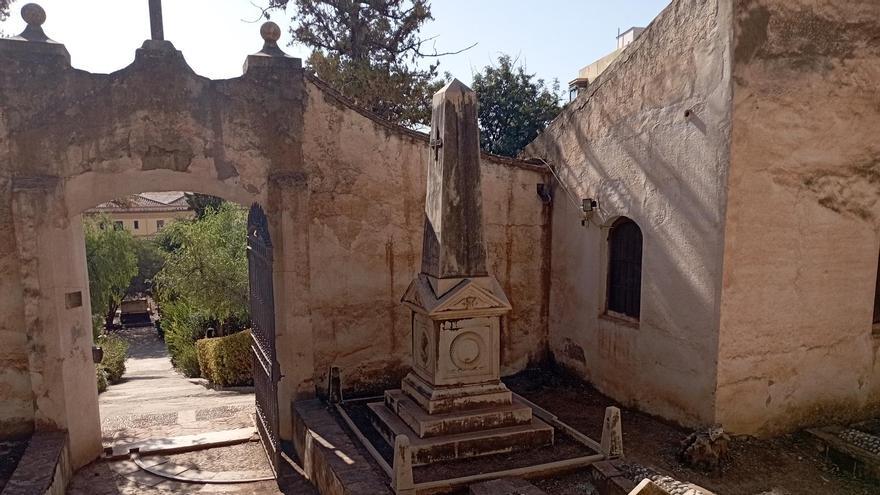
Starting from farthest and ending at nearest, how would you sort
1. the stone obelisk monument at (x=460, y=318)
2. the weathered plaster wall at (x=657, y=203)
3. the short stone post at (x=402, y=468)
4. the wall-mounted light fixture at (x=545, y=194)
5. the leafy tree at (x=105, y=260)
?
the leafy tree at (x=105, y=260), the wall-mounted light fixture at (x=545, y=194), the weathered plaster wall at (x=657, y=203), the stone obelisk monument at (x=460, y=318), the short stone post at (x=402, y=468)

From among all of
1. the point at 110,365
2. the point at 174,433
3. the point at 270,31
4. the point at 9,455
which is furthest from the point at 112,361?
the point at 270,31

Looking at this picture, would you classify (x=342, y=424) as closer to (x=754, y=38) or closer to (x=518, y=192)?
(x=518, y=192)

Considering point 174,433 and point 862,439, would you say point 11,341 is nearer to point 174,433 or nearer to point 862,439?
point 174,433

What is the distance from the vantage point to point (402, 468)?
5.27 meters

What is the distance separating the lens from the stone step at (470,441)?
5984 mm

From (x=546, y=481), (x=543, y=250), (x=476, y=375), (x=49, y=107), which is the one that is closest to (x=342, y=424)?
(x=476, y=375)

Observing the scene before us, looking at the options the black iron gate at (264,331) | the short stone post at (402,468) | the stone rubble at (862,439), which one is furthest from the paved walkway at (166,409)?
the stone rubble at (862,439)

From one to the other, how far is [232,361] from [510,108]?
1132 cm

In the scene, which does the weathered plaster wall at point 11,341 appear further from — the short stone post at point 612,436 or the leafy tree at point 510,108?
the leafy tree at point 510,108

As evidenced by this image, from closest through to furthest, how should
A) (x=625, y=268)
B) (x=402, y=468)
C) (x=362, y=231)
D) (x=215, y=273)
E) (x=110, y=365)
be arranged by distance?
(x=402, y=468) → (x=362, y=231) → (x=625, y=268) → (x=215, y=273) → (x=110, y=365)

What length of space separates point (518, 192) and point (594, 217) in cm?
132

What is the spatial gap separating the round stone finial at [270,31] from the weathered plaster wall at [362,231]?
739mm

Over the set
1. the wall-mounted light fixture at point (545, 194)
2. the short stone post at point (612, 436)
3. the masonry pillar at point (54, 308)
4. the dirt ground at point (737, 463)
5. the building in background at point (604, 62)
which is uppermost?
the building in background at point (604, 62)

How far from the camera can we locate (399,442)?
5.23m
